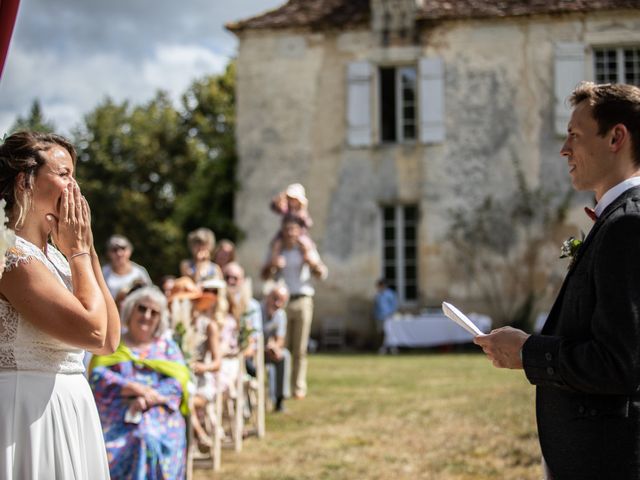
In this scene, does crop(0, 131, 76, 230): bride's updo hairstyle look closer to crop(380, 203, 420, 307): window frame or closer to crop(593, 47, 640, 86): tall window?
crop(380, 203, 420, 307): window frame

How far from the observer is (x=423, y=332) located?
17.0m

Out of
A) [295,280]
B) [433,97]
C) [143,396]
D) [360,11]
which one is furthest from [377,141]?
[143,396]

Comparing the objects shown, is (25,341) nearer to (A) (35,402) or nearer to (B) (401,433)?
(A) (35,402)

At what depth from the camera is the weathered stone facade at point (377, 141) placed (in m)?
18.0

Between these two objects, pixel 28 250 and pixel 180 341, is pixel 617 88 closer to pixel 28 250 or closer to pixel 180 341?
pixel 28 250

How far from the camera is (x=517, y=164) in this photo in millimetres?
18031

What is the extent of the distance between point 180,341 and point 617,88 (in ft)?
13.9

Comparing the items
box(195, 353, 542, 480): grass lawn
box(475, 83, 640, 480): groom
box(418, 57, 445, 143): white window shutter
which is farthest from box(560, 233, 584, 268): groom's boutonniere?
box(418, 57, 445, 143): white window shutter

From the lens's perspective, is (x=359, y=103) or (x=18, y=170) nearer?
(x=18, y=170)

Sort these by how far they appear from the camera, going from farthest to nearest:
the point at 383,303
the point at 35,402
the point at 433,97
→ the point at 433,97 < the point at 383,303 < the point at 35,402

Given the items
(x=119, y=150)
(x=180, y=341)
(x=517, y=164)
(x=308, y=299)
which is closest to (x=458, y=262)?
(x=517, y=164)

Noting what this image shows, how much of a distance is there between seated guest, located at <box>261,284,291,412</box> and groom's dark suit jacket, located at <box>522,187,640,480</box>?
20.4 feet

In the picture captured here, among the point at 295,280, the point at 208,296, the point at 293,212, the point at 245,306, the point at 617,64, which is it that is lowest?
the point at 245,306

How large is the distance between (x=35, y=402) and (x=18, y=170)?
79cm
